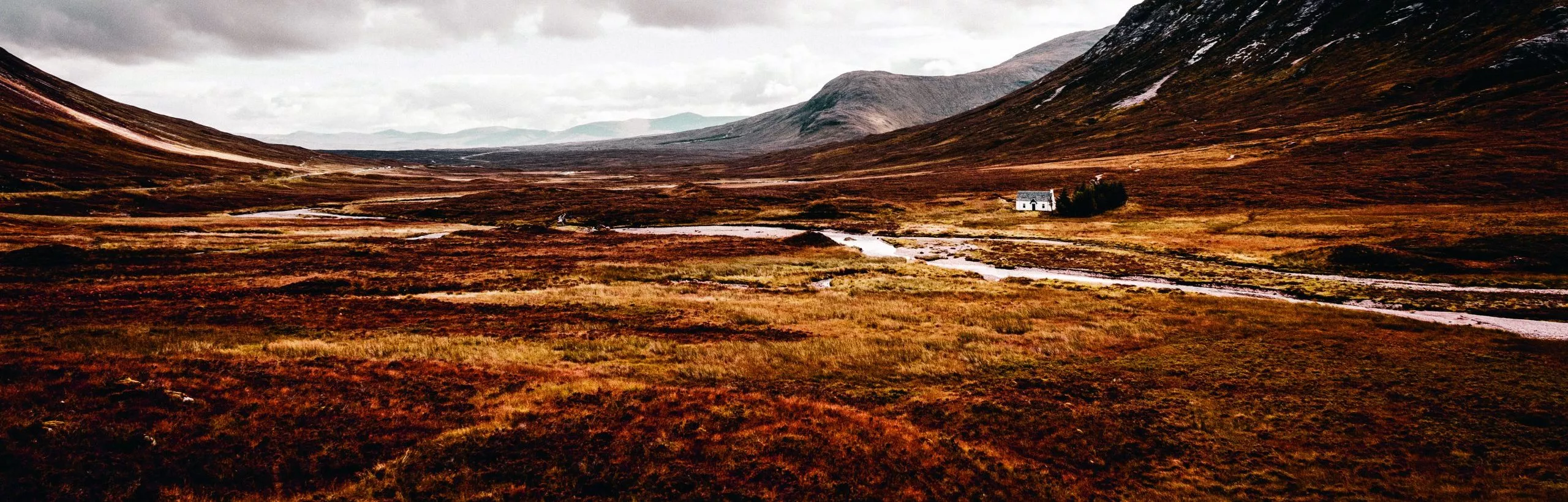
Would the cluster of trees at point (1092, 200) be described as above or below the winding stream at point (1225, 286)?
above

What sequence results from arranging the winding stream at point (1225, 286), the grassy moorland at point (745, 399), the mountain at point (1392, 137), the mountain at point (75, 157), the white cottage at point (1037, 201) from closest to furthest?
the grassy moorland at point (745, 399)
the winding stream at point (1225, 286)
the mountain at point (1392, 137)
the white cottage at point (1037, 201)
the mountain at point (75, 157)

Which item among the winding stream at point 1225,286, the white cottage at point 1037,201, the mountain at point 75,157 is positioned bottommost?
the winding stream at point 1225,286

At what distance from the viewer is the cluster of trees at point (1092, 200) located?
102 m

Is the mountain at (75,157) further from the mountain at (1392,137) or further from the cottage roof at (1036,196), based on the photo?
the mountain at (1392,137)

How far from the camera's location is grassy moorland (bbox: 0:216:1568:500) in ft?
46.9

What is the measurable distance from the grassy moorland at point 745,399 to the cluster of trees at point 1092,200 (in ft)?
213

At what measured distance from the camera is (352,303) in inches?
1444

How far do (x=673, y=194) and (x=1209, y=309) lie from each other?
12987 centimetres

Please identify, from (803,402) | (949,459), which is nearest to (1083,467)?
(949,459)

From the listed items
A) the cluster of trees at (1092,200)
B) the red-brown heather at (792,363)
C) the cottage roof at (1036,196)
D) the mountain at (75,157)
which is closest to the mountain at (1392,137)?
the cluster of trees at (1092,200)

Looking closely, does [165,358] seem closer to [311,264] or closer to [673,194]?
[311,264]

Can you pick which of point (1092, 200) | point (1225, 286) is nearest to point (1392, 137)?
point (1092, 200)

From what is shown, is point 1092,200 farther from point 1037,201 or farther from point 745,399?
point 745,399

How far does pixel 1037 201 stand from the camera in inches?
4350
